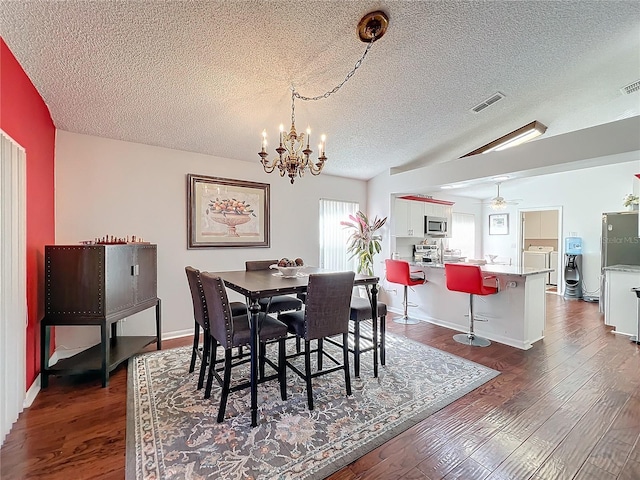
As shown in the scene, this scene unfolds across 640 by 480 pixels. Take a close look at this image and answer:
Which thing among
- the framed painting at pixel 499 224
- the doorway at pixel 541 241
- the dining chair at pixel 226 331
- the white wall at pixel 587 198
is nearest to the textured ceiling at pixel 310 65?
the dining chair at pixel 226 331

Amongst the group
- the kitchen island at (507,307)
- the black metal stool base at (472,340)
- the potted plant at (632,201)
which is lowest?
the black metal stool base at (472,340)

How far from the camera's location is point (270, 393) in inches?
95.4

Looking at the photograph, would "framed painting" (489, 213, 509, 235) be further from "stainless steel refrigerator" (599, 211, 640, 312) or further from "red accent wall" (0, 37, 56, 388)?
"red accent wall" (0, 37, 56, 388)

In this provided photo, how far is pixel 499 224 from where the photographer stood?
7.60 m

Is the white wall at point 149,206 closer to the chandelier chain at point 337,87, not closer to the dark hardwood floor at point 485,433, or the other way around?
the dark hardwood floor at point 485,433

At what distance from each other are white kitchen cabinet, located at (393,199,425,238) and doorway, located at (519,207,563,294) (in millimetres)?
3398

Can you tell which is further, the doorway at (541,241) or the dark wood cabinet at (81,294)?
the doorway at (541,241)

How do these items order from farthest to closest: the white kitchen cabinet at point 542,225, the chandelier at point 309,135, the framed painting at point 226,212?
the white kitchen cabinet at point 542,225, the framed painting at point 226,212, the chandelier at point 309,135

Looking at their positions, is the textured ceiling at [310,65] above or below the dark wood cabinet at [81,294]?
above

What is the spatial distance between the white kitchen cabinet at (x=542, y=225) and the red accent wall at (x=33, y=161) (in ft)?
32.4

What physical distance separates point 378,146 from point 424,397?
3226 mm

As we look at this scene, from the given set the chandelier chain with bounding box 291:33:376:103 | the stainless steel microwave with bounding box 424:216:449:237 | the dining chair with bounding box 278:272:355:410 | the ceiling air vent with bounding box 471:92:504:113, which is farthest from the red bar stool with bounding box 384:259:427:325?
the chandelier chain with bounding box 291:33:376:103

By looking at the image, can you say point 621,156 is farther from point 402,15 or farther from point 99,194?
point 99,194

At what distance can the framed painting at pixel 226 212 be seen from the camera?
3777 millimetres
